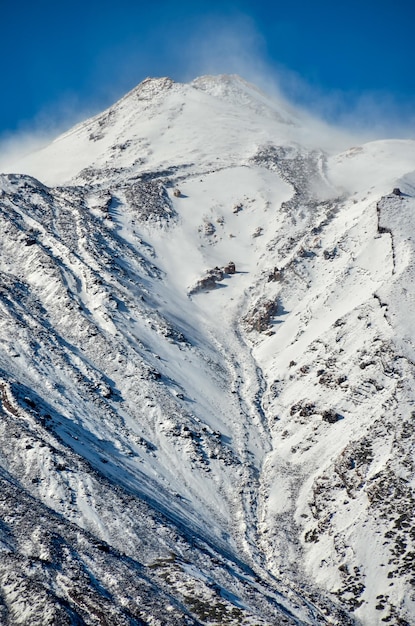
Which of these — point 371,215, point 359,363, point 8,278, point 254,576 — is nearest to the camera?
point 254,576

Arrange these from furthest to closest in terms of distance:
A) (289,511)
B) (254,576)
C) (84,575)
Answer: (289,511)
(254,576)
(84,575)

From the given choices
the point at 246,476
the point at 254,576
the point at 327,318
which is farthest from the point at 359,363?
the point at 254,576

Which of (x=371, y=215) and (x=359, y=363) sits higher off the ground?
(x=371, y=215)

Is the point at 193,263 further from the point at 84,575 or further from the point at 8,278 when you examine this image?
the point at 84,575

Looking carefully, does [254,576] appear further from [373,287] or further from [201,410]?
[373,287]

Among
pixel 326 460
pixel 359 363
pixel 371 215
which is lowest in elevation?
pixel 326 460

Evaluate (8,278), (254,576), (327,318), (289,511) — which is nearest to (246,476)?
(289,511)

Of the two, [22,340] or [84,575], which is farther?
[22,340]
